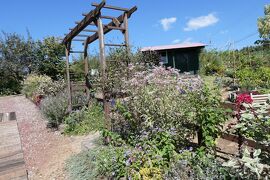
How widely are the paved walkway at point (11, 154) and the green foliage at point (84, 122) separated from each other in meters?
1.26

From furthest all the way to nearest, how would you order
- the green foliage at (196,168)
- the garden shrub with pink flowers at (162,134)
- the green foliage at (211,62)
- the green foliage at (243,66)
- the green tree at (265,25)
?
1. the green tree at (265,25)
2. the green foliage at (211,62)
3. the green foliage at (243,66)
4. the garden shrub with pink flowers at (162,134)
5. the green foliage at (196,168)

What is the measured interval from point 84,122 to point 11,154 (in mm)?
1866

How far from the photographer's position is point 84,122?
21.7 feet

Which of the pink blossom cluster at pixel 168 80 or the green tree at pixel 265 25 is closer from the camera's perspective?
the pink blossom cluster at pixel 168 80

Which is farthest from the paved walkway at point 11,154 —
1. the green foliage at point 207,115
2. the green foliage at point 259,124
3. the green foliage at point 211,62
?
the green foliage at point 211,62

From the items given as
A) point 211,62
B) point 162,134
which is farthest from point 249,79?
point 211,62

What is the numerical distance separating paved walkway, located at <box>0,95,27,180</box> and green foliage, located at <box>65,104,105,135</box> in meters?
1.26

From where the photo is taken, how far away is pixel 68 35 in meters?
8.25

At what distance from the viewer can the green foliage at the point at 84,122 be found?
625cm

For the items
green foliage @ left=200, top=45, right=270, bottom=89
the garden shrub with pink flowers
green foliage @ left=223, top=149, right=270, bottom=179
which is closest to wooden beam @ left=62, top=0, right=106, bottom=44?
the garden shrub with pink flowers

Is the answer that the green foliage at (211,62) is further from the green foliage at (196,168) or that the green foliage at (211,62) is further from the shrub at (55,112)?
the green foliage at (196,168)

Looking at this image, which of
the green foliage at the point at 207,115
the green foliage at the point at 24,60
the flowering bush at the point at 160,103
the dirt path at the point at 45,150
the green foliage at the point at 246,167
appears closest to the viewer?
the green foliage at the point at 246,167

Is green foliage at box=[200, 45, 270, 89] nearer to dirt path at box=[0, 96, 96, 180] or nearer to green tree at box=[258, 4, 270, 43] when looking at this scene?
dirt path at box=[0, 96, 96, 180]

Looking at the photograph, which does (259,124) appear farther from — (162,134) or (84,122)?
(84,122)
